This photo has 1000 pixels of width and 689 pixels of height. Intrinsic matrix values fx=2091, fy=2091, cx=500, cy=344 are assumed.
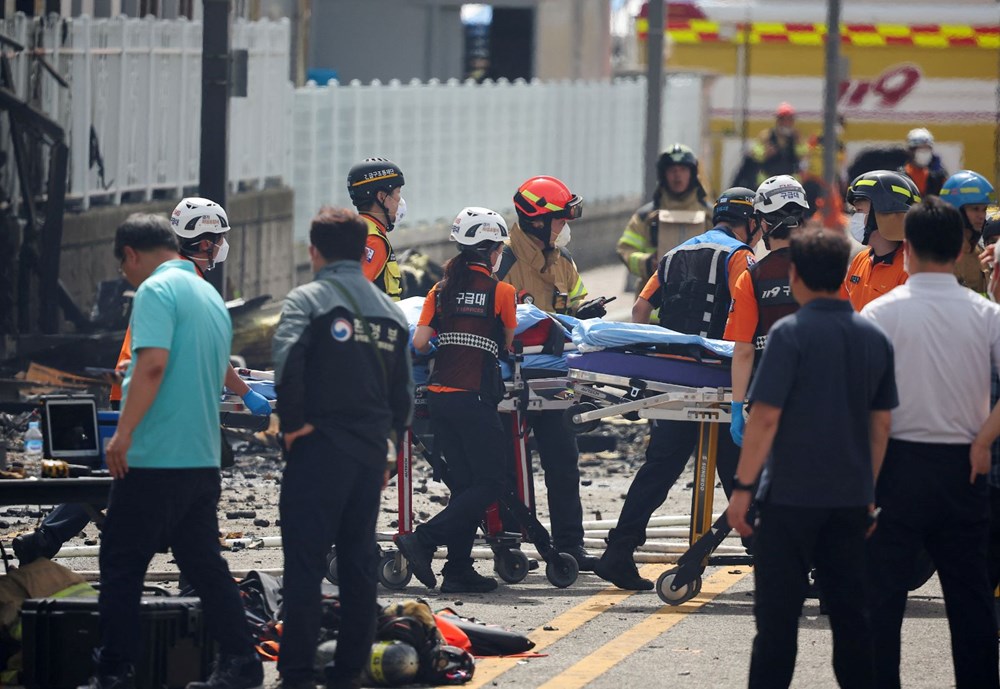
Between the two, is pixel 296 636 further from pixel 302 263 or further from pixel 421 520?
pixel 302 263

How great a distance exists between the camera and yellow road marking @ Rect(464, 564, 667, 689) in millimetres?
7887

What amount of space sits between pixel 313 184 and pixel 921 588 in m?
12.4

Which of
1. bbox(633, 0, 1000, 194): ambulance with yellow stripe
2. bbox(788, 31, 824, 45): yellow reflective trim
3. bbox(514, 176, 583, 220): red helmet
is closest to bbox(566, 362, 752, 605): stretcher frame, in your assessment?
bbox(514, 176, 583, 220): red helmet

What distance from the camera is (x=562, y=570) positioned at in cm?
973

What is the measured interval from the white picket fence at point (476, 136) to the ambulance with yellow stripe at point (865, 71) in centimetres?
90

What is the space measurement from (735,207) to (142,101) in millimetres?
9119

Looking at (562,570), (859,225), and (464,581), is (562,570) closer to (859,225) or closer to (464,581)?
(464,581)

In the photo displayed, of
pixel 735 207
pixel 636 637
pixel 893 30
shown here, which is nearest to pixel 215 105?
pixel 735 207

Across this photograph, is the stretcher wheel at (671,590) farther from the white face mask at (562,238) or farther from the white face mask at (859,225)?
the white face mask at (562,238)

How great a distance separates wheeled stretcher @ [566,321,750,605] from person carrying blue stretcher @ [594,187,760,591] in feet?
0.56

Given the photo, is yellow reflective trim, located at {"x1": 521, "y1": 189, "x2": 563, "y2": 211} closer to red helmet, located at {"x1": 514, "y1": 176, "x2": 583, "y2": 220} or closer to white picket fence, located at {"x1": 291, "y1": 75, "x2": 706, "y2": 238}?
red helmet, located at {"x1": 514, "y1": 176, "x2": 583, "y2": 220}

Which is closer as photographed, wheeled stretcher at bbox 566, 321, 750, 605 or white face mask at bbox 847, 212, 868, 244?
wheeled stretcher at bbox 566, 321, 750, 605

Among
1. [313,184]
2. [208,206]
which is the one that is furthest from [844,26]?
[208,206]

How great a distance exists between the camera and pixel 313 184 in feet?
69.6
